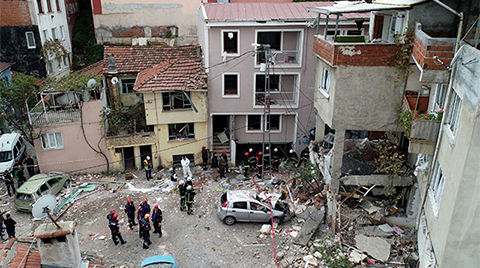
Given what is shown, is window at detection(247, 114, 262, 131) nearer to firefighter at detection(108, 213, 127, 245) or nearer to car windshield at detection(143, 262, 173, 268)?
firefighter at detection(108, 213, 127, 245)

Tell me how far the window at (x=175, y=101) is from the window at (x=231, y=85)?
244cm

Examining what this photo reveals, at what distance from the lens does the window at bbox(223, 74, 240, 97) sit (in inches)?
878

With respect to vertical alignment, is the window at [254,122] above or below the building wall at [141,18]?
below

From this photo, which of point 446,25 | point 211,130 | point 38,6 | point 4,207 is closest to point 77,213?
point 4,207

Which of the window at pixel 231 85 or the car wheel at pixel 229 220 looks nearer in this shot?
the car wheel at pixel 229 220

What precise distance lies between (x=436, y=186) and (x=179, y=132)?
52.2 feet

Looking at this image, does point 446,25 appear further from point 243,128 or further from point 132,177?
point 132,177

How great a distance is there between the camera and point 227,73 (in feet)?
72.1

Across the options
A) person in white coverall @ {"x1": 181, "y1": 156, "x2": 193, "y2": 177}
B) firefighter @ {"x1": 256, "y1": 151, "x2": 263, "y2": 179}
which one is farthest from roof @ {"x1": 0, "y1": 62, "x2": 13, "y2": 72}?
firefighter @ {"x1": 256, "y1": 151, "x2": 263, "y2": 179}

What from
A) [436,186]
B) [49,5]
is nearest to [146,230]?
[436,186]

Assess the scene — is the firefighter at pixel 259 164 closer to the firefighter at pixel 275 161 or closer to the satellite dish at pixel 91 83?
the firefighter at pixel 275 161

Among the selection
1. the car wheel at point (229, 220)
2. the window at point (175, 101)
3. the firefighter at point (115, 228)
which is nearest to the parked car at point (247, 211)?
the car wheel at point (229, 220)

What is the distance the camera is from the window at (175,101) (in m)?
21.8

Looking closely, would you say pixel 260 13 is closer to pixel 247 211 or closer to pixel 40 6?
pixel 247 211
